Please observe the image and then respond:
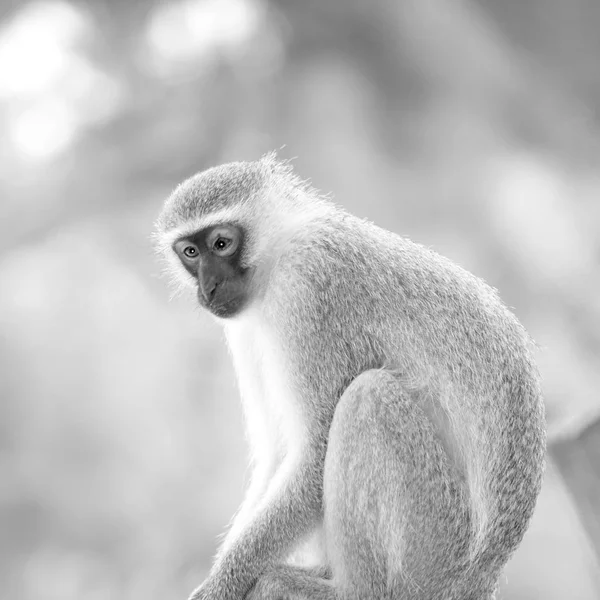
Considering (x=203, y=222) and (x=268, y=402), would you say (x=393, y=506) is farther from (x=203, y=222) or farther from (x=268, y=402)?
(x=203, y=222)

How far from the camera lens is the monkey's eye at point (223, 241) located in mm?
2543

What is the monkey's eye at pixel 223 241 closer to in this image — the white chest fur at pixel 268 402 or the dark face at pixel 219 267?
the dark face at pixel 219 267

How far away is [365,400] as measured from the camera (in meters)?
2.26

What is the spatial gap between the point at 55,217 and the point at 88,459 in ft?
6.63

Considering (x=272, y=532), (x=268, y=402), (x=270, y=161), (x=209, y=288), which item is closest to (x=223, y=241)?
(x=209, y=288)

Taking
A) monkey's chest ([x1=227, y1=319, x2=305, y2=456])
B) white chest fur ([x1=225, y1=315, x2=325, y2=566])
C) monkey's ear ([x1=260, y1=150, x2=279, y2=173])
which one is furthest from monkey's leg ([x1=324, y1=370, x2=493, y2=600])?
monkey's ear ([x1=260, y1=150, x2=279, y2=173])

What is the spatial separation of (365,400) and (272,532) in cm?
49

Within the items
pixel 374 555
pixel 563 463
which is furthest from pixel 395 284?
pixel 563 463

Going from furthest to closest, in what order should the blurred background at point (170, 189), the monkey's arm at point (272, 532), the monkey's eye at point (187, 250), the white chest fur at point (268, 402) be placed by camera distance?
the blurred background at point (170, 189), the monkey's eye at point (187, 250), the white chest fur at point (268, 402), the monkey's arm at point (272, 532)

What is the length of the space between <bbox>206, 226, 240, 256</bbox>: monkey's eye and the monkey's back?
165 mm

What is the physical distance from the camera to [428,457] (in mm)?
2232

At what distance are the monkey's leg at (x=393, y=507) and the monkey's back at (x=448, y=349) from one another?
0.26 ft

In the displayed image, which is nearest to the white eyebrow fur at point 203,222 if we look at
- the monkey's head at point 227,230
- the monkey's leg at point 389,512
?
the monkey's head at point 227,230

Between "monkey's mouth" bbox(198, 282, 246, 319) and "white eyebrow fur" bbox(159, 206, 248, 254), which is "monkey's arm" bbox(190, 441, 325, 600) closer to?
"monkey's mouth" bbox(198, 282, 246, 319)
